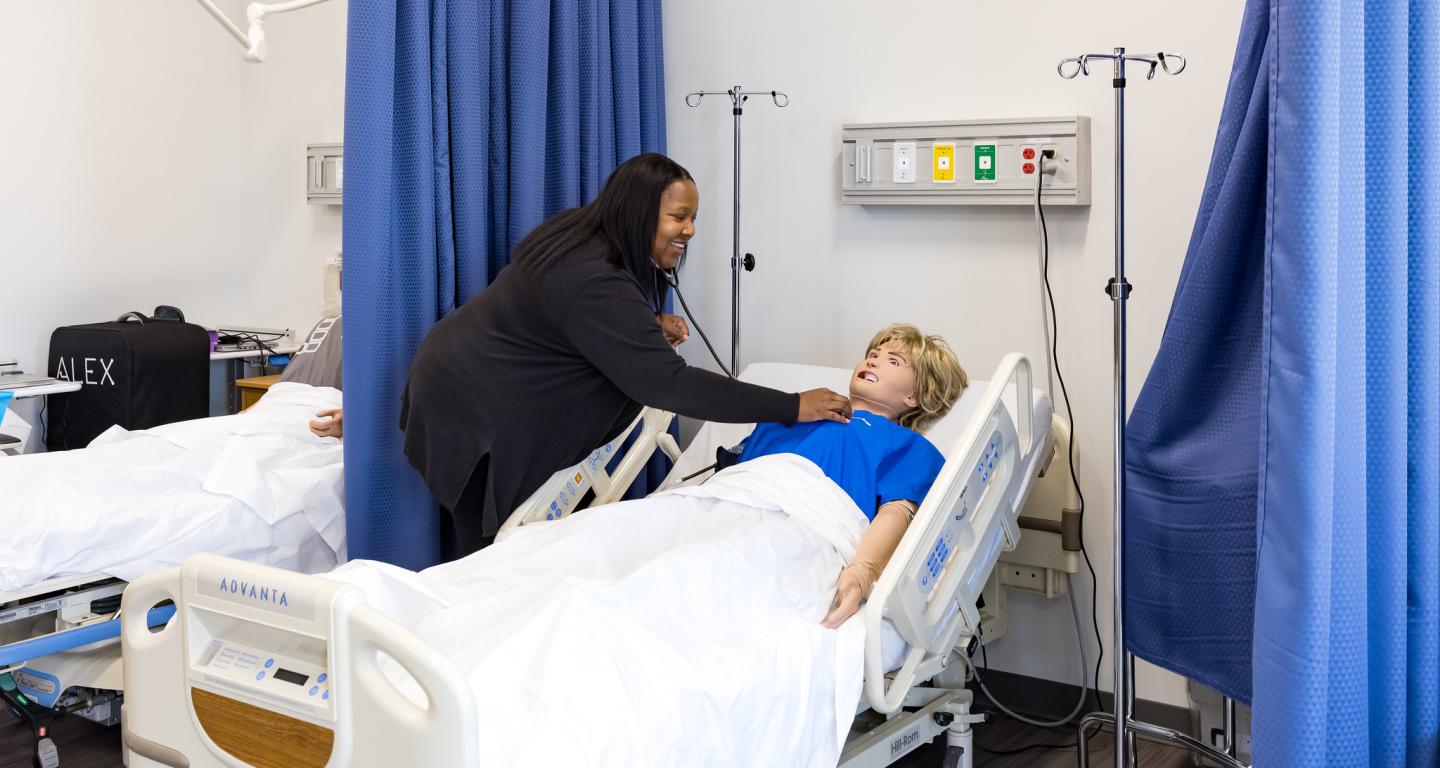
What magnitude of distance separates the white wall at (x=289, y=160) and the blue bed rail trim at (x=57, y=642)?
89.5 inches

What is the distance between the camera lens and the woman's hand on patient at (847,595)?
2049 mm

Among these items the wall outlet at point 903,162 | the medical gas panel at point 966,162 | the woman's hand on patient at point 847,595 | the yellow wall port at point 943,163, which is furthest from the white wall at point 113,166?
the woman's hand on patient at point 847,595

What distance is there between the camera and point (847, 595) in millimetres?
2096

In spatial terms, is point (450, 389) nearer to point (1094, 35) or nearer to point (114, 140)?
point (1094, 35)

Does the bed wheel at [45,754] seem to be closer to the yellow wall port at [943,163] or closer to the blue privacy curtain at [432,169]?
the blue privacy curtain at [432,169]

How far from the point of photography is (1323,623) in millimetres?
1561

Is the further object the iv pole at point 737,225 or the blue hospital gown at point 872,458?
the iv pole at point 737,225

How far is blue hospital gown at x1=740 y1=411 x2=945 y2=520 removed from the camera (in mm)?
2459

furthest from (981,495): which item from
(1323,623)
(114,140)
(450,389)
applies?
(114,140)

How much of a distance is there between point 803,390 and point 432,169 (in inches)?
40.7

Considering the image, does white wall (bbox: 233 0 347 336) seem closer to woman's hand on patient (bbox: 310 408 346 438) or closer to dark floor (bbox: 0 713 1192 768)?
woman's hand on patient (bbox: 310 408 346 438)

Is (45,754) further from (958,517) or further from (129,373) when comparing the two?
(958,517)

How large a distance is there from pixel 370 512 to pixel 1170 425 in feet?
5.73

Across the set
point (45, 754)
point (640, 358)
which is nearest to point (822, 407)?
point (640, 358)
